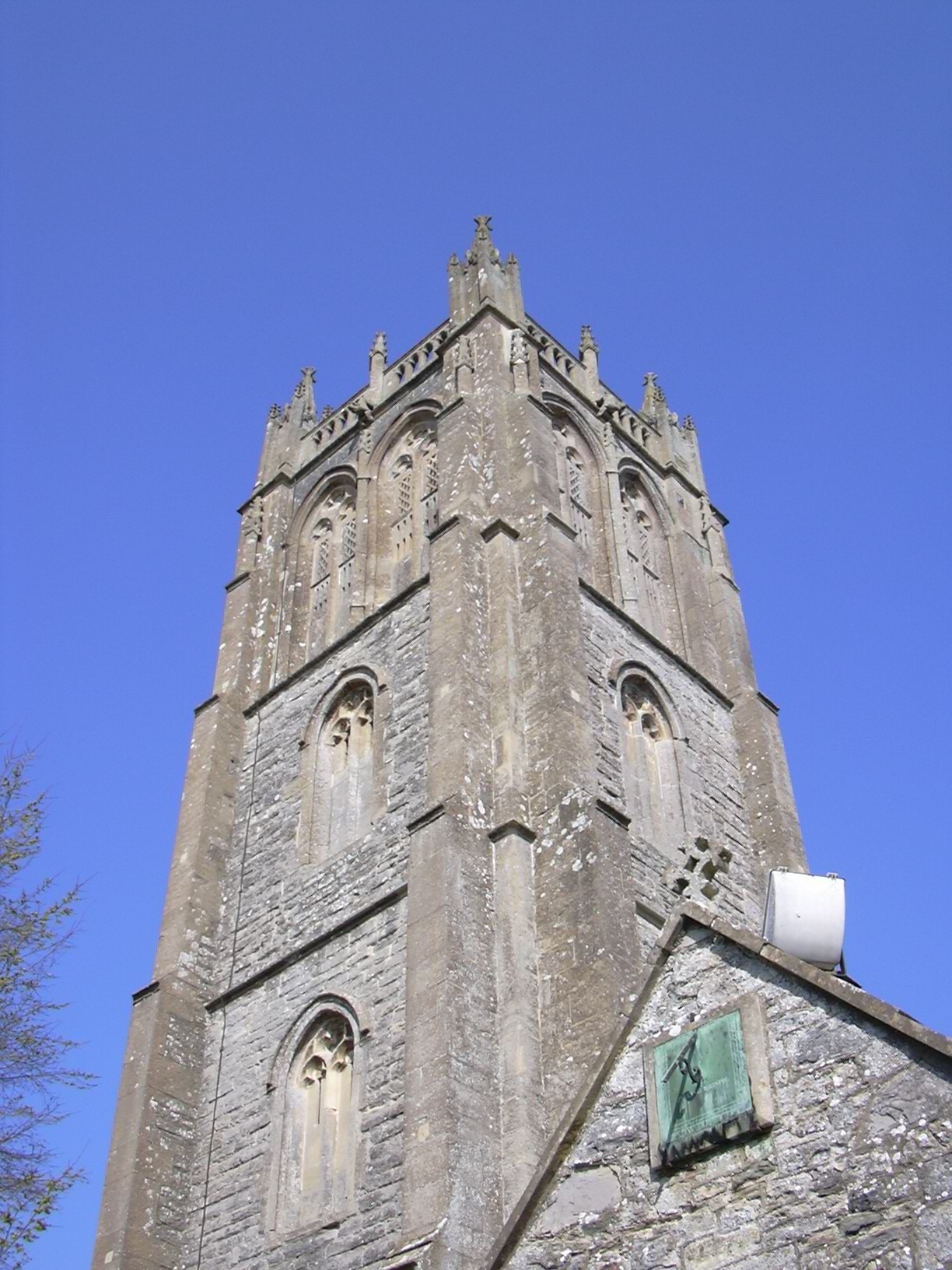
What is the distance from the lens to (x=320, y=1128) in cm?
1496

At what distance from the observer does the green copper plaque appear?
6.40 metres

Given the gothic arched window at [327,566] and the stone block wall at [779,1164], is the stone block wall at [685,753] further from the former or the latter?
the stone block wall at [779,1164]

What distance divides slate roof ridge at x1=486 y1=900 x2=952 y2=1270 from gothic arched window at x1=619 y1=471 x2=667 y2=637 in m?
14.9

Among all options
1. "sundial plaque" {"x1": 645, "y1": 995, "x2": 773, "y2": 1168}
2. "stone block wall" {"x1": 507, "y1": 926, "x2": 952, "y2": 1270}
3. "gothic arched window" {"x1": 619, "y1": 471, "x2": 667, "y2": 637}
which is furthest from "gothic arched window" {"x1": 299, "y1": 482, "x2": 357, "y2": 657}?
"sundial plaque" {"x1": 645, "y1": 995, "x2": 773, "y2": 1168}

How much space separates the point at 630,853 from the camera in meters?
16.1

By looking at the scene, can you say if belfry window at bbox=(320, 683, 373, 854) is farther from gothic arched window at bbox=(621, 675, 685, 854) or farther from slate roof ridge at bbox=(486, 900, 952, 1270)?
slate roof ridge at bbox=(486, 900, 952, 1270)

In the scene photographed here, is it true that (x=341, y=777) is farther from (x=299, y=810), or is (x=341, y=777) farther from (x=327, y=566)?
(x=327, y=566)

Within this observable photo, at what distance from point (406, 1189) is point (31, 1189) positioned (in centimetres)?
335

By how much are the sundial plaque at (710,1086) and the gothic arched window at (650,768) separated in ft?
34.7

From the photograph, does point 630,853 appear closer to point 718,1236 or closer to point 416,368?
point 718,1236

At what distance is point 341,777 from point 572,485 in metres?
7.04

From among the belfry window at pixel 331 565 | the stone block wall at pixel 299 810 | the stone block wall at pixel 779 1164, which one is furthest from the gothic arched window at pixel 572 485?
the stone block wall at pixel 779 1164

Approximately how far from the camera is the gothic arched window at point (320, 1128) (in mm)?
14227

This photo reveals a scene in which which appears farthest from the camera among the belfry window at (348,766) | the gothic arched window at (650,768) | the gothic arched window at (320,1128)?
the belfry window at (348,766)
